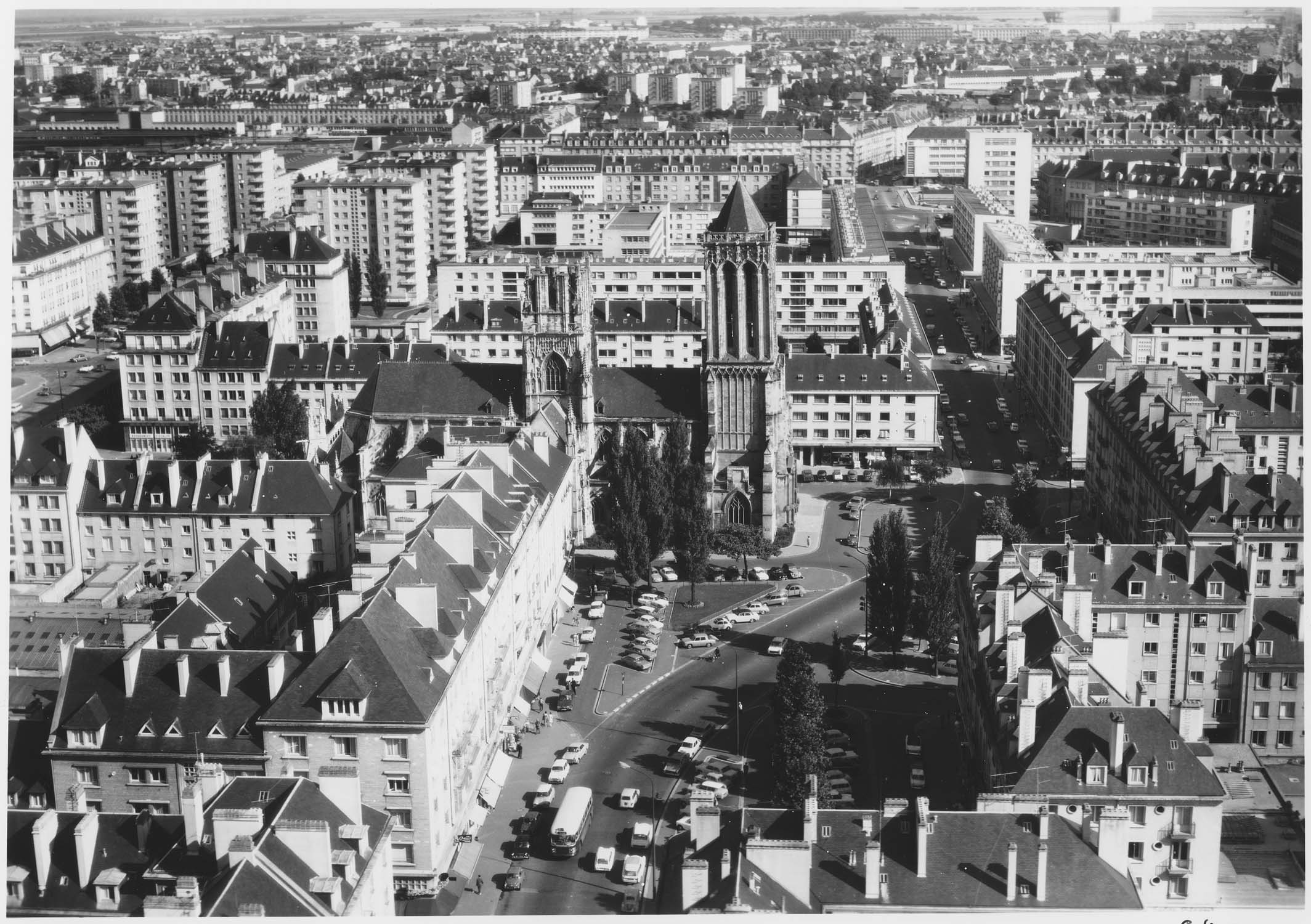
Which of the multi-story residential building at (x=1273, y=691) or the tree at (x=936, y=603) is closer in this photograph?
the multi-story residential building at (x=1273, y=691)

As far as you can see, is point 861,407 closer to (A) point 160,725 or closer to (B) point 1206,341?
(B) point 1206,341

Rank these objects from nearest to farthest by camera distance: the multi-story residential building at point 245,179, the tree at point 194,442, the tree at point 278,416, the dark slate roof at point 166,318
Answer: the tree at point 278,416 < the tree at point 194,442 < the dark slate roof at point 166,318 < the multi-story residential building at point 245,179

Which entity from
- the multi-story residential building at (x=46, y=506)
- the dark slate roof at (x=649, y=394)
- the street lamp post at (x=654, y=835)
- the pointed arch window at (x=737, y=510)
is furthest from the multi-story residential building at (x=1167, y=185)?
the multi-story residential building at (x=46, y=506)

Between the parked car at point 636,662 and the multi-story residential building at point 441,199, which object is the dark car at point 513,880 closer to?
the parked car at point 636,662

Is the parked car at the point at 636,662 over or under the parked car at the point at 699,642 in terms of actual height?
under

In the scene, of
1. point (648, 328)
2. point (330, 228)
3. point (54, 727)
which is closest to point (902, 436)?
point (648, 328)

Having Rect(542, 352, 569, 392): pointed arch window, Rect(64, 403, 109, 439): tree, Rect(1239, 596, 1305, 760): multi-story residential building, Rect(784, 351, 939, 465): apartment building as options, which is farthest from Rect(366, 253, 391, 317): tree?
Rect(1239, 596, 1305, 760): multi-story residential building

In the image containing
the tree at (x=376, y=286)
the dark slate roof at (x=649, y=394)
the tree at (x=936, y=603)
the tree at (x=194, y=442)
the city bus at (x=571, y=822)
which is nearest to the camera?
the city bus at (x=571, y=822)

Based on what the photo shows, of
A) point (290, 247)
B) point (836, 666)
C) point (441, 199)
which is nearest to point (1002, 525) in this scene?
point (836, 666)
